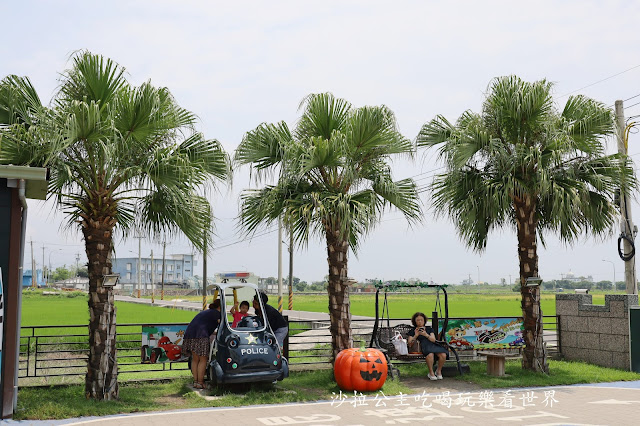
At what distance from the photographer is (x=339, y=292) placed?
39.1 ft

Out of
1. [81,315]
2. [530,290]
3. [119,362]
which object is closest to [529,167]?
[530,290]

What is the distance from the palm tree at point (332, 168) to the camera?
11.6 m

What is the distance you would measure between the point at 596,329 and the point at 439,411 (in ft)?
21.9

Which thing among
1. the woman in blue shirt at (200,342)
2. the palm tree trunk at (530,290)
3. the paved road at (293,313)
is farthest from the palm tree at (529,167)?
the paved road at (293,313)

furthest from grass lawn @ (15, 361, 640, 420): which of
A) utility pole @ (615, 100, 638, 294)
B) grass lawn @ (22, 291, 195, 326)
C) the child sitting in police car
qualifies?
grass lawn @ (22, 291, 195, 326)

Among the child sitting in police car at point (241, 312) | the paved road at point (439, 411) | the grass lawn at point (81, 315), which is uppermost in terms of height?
the child sitting in police car at point (241, 312)

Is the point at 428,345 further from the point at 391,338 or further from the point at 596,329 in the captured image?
the point at 596,329

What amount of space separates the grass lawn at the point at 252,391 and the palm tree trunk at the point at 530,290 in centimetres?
36

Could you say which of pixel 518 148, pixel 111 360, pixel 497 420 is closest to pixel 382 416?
pixel 497 420

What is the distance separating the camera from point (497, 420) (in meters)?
8.92

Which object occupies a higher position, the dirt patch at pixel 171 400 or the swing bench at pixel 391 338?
the swing bench at pixel 391 338

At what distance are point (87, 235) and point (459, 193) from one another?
762 cm

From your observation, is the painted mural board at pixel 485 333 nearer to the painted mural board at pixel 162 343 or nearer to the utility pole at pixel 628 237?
the utility pole at pixel 628 237

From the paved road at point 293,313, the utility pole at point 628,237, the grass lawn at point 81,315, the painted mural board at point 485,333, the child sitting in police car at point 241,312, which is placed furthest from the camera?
the paved road at point 293,313
